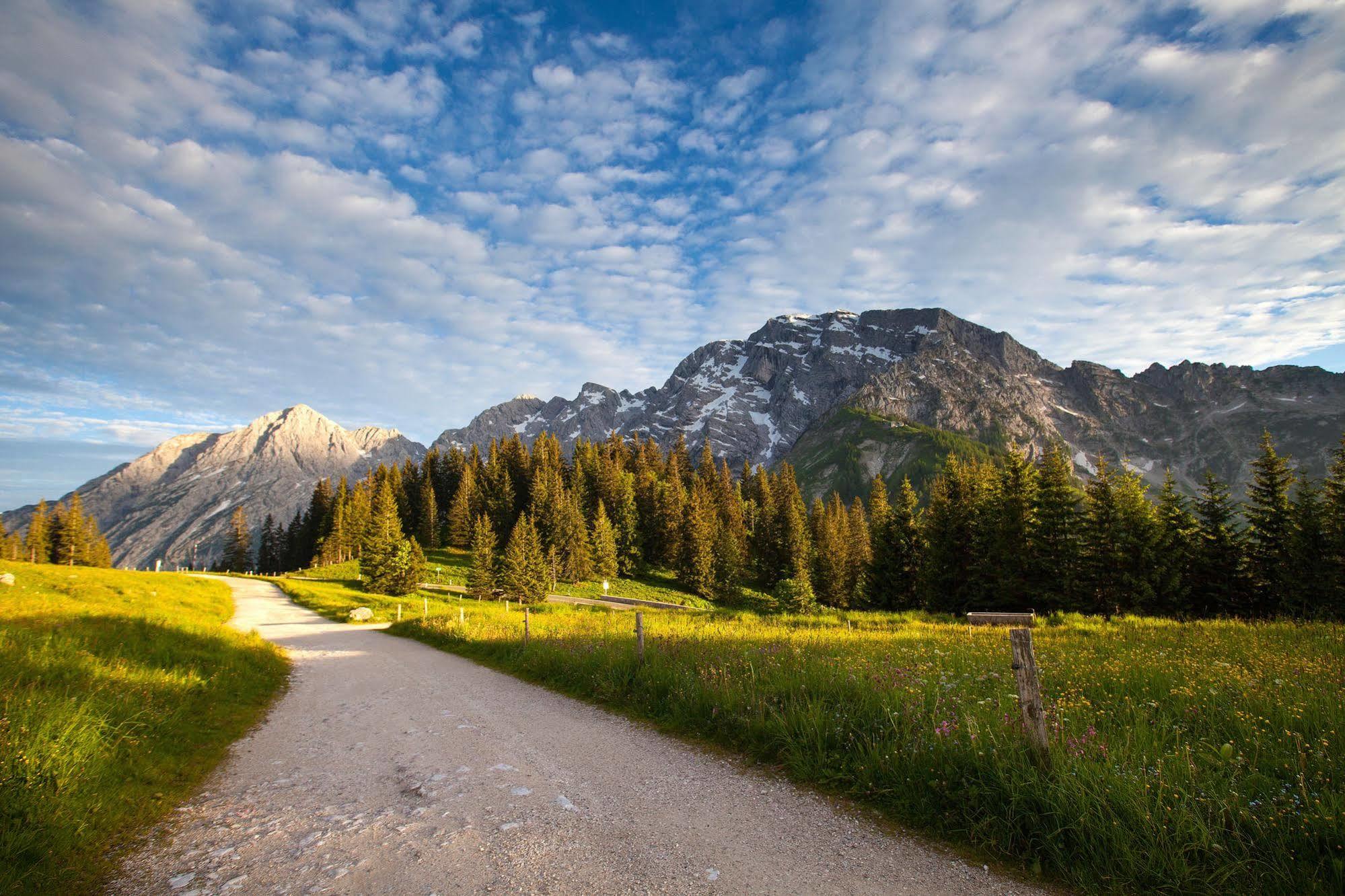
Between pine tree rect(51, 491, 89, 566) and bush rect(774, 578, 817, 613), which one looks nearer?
bush rect(774, 578, 817, 613)

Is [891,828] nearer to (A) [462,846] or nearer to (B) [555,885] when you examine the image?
(B) [555,885]

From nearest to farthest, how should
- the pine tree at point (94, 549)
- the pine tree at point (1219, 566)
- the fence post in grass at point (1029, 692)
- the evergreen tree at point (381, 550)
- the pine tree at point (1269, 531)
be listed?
1. the fence post in grass at point (1029, 692)
2. the pine tree at point (1269, 531)
3. the pine tree at point (1219, 566)
4. the evergreen tree at point (381, 550)
5. the pine tree at point (94, 549)

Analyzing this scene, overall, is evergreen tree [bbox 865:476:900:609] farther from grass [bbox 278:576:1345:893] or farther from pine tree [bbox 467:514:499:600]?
pine tree [bbox 467:514:499:600]

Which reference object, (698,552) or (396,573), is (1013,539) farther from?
(396,573)

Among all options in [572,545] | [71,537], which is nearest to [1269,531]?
[572,545]

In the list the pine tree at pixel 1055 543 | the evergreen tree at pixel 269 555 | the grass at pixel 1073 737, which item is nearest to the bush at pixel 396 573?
the grass at pixel 1073 737

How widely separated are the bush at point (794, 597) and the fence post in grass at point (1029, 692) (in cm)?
3580

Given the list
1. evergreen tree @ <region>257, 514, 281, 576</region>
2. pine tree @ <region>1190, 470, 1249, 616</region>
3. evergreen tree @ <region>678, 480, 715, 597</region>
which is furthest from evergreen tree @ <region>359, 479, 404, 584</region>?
pine tree @ <region>1190, 470, 1249, 616</region>

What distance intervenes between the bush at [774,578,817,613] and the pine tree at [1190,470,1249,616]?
853 inches

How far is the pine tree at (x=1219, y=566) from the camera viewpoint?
28797 millimetres

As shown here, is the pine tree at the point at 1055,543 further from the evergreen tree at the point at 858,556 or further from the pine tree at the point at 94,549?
the pine tree at the point at 94,549

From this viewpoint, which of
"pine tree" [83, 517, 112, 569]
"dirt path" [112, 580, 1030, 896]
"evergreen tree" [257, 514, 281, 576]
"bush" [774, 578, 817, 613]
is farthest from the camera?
"evergreen tree" [257, 514, 281, 576]

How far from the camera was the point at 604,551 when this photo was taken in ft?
220

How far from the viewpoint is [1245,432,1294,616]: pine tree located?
2761cm
